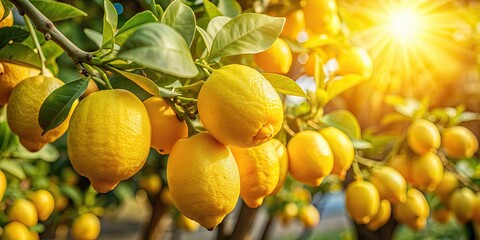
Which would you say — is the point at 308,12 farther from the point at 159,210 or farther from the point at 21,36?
the point at 159,210

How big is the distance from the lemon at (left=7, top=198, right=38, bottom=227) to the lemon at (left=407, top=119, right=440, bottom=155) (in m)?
0.95

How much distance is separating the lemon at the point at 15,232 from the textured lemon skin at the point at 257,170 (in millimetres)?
509

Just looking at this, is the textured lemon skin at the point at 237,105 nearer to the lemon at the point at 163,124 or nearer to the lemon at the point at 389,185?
the lemon at the point at 163,124

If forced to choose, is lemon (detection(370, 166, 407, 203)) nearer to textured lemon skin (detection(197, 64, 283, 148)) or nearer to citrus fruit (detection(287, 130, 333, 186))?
citrus fruit (detection(287, 130, 333, 186))

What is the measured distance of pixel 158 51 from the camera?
1.20 ft

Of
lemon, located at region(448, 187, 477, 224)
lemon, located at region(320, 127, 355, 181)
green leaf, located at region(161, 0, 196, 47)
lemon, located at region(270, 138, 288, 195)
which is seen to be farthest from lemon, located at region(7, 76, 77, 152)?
lemon, located at region(448, 187, 477, 224)

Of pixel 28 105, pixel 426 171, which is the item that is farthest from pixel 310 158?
pixel 426 171

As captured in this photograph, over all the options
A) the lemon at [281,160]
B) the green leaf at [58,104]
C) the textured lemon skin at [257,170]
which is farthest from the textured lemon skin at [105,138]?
the lemon at [281,160]

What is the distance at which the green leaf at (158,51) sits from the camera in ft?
1.17

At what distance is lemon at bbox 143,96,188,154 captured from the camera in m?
0.52

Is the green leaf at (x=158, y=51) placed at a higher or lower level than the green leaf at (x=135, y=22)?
higher

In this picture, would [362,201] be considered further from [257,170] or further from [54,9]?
[54,9]

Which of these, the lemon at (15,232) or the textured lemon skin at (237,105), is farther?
the lemon at (15,232)

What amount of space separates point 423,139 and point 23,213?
0.96m
